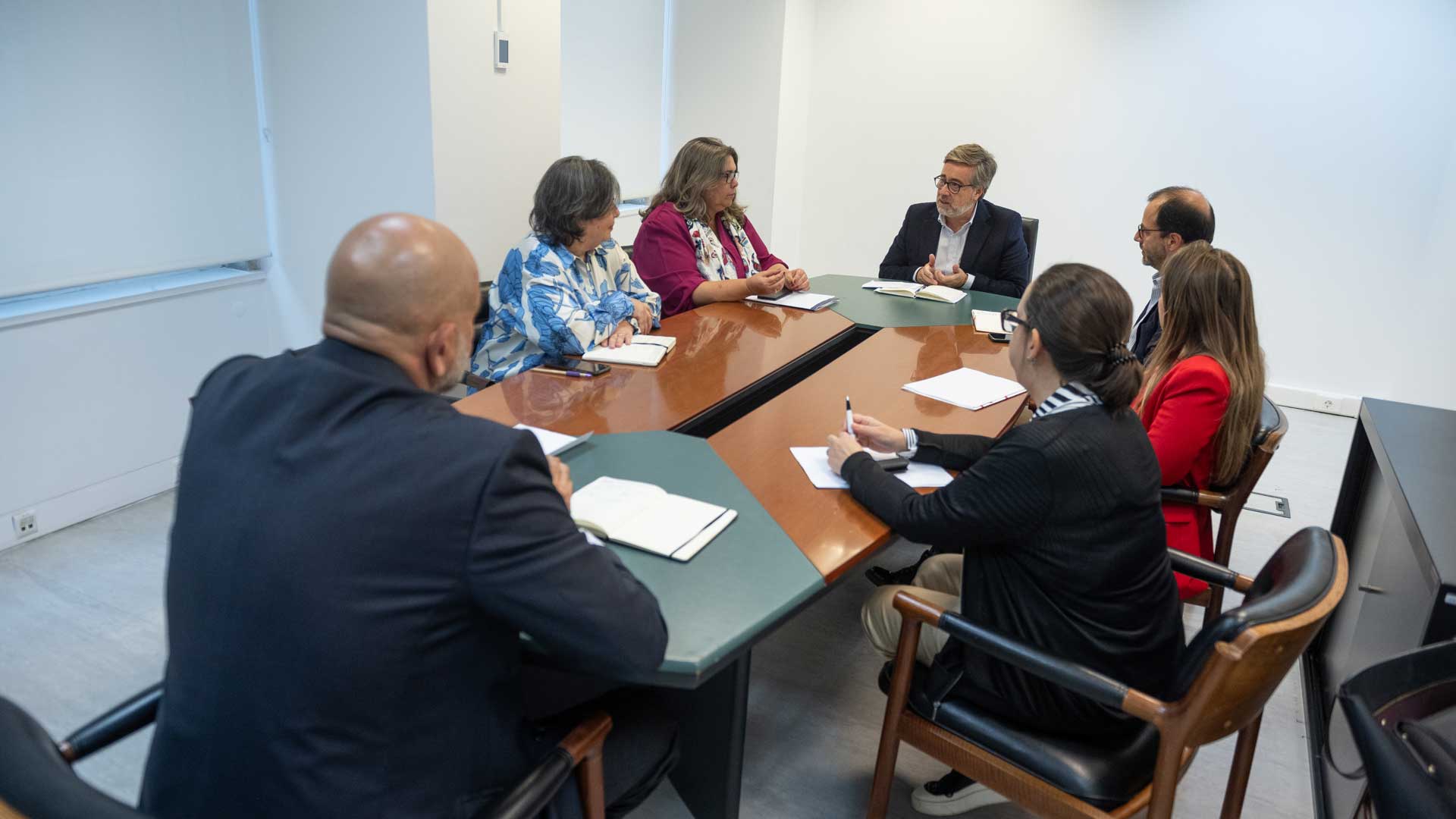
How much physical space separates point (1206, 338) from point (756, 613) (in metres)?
1.50

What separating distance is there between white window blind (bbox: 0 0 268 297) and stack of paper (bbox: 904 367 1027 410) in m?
2.65

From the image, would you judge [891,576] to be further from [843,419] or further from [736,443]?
Answer: [736,443]

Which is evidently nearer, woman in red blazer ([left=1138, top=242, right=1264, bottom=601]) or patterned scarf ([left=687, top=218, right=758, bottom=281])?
woman in red blazer ([left=1138, top=242, right=1264, bottom=601])

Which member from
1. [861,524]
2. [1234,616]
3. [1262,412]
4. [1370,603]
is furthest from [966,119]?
[1234,616]

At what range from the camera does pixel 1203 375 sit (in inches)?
91.4

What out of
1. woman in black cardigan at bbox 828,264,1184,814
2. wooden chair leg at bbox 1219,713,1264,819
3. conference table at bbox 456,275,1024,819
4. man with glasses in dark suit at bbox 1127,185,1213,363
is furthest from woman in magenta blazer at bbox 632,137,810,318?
wooden chair leg at bbox 1219,713,1264,819

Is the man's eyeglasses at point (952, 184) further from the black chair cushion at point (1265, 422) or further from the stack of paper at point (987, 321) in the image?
the black chair cushion at point (1265, 422)

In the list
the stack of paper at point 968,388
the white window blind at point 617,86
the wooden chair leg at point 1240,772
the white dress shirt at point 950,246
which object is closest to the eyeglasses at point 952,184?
the white dress shirt at point 950,246

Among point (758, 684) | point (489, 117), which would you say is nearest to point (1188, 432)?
point (758, 684)

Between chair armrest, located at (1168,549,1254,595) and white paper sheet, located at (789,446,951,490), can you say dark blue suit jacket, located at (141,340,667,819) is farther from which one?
chair armrest, located at (1168,549,1254,595)

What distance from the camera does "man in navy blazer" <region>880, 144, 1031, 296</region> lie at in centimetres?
419

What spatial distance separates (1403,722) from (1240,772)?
0.87 m

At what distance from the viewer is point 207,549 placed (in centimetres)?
117

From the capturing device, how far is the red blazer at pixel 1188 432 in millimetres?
2330
